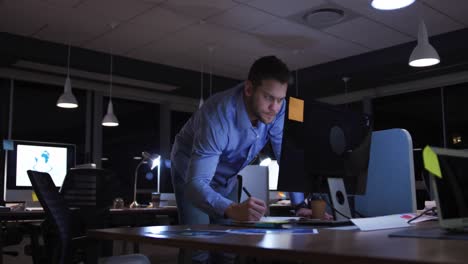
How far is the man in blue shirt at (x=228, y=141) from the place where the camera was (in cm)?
162

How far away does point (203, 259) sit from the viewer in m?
1.96

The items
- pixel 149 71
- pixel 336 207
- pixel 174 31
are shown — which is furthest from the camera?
pixel 149 71

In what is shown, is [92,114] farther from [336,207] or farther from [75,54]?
[336,207]

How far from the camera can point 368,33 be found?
19.7 ft

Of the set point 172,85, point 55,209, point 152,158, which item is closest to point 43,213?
point 55,209

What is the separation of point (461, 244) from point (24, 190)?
376 cm

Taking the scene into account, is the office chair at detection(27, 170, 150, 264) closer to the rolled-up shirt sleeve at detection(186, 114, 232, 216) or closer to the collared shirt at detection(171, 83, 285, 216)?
the collared shirt at detection(171, 83, 285, 216)

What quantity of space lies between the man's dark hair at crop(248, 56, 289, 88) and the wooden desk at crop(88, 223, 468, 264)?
0.78 m

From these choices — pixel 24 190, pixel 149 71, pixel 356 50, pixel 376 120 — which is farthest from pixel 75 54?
pixel 376 120

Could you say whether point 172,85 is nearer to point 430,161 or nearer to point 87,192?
point 87,192

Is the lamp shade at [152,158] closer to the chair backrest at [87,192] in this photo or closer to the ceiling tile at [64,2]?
the chair backrest at [87,192]

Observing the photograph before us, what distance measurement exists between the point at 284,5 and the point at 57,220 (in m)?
3.29

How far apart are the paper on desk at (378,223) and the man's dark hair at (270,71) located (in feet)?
2.05

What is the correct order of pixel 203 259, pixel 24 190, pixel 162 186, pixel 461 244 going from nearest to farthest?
pixel 461 244 < pixel 203 259 < pixel 24 190 < pixel 162 186
